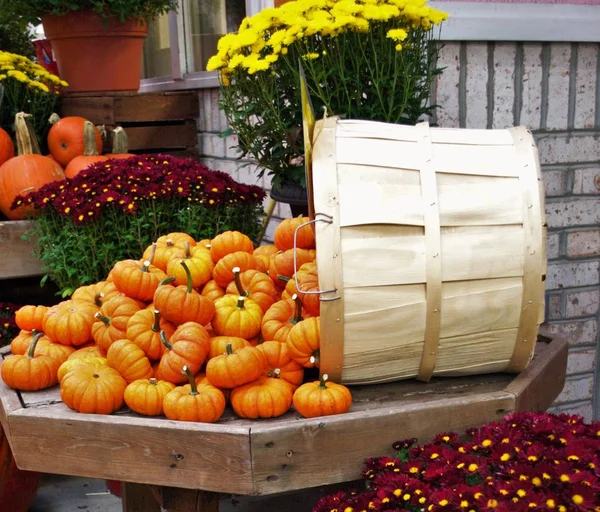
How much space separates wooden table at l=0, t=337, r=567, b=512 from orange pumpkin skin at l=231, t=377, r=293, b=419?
0.08ft

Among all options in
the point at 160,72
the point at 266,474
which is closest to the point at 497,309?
the point at 266,474

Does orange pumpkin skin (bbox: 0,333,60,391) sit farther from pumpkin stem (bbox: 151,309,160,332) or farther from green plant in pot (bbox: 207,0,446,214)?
green plant in pot (bbox: 207,0,446,214)

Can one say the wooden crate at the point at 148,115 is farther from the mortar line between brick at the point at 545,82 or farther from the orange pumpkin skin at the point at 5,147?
the mortar line between brick at the point at 545,82

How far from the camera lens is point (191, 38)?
438 centimetres

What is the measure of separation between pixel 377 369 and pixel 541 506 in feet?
1.81

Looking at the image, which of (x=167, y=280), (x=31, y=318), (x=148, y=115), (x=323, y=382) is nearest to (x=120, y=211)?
(x=31, y=318)

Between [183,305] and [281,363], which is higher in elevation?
[183,305]

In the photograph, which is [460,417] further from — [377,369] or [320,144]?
[320,144]

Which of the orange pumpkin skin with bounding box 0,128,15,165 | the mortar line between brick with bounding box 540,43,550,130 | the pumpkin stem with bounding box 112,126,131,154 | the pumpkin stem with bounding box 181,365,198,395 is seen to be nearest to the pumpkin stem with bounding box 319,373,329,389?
the pumpkin stem with bounding box 181,365,198,395

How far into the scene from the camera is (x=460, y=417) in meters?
1.68

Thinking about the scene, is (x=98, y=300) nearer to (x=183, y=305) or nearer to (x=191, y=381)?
(x=183, y=305)

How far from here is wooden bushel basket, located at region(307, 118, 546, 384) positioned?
62.2 inches

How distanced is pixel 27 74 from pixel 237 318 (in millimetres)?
2772

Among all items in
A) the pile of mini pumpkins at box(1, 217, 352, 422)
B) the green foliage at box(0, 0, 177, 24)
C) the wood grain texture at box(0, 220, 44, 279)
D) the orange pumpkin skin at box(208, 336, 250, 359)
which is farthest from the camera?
the green foliage at box(0, 0, 177, 24)
